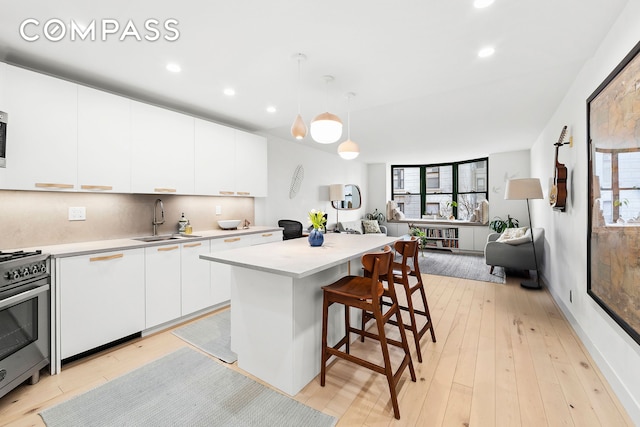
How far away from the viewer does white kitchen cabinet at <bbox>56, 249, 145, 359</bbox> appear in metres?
2.10

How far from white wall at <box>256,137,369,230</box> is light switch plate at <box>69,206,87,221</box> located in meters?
2.17

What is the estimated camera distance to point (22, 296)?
1789mm

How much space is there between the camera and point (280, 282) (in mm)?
1822

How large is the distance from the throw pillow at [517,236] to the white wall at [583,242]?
0.32m

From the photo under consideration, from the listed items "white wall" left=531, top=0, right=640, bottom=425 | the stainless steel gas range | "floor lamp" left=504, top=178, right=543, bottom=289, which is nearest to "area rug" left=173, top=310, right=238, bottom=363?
the stainless steel gas range

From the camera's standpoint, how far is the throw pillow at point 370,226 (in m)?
7.39

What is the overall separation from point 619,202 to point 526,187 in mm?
2425

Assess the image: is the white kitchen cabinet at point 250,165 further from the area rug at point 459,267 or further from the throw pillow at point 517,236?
the throw pillow at point 517,236

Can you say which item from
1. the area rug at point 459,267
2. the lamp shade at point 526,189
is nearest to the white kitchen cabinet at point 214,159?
the area rug at point 459,267

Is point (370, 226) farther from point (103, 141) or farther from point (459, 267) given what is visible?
point (103, 141)

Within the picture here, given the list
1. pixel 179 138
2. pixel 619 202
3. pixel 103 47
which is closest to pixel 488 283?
pixel 619 202

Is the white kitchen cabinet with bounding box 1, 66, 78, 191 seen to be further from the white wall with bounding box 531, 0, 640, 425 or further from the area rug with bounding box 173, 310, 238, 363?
the white wall with bounding box 531, 0, 640, 425

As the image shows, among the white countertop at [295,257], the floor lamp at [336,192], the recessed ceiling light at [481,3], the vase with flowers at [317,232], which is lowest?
the white countertop at [295,257]

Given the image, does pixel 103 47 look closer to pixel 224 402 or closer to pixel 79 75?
pixel 79 75
